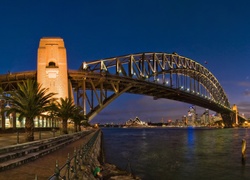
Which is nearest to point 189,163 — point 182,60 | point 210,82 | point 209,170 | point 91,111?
point 209,170

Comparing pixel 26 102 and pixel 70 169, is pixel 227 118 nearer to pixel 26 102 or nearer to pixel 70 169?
pixel 26 102

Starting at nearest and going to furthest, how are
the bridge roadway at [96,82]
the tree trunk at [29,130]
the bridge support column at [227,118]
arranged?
the tree trunk at [29,130] < the bridge roadway at [96,82] < the bridge support column at [227,118]

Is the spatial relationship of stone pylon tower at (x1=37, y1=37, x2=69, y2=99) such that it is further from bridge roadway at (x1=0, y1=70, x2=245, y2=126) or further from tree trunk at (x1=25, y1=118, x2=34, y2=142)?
tree trunk at (x1=25, y1=118, x2=34, y2=142)

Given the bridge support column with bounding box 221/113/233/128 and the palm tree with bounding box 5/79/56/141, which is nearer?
the palm tree with bounding box 5/79/56/141

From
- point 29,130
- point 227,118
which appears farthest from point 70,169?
point 227,118

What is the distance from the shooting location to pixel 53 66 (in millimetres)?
70812

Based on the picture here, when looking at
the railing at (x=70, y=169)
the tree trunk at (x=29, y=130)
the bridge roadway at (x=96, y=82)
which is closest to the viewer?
the railing at (x=70, y=169)

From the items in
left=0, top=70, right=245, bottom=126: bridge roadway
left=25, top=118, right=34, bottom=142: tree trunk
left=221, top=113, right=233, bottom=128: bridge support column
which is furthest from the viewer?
left=221, top=113, right=233, bottom=128: bridge support column

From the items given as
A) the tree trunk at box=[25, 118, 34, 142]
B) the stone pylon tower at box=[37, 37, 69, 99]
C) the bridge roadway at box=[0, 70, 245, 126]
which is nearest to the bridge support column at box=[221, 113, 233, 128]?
the bridge roadway at box=[0, 70, 245, 126]

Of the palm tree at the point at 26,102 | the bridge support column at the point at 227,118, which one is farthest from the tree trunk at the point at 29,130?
the bridge support column at the point at 227,118

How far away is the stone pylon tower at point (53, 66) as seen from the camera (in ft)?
228

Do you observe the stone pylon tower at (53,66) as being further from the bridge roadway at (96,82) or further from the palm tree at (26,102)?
the palm tree at (26,102)

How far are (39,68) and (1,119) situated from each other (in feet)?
91.8

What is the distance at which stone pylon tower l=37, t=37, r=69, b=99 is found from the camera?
228 ft
